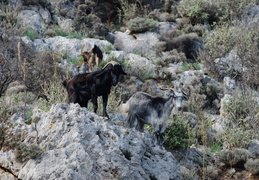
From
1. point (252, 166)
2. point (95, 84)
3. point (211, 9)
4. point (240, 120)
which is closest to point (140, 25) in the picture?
point (211, 9)

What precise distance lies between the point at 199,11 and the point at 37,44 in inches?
359

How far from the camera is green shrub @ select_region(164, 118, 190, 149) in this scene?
8.39 metres

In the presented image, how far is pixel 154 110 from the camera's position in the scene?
8.28 m

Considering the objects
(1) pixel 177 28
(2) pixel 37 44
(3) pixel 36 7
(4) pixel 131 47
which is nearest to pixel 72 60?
(2) pixel 37 44

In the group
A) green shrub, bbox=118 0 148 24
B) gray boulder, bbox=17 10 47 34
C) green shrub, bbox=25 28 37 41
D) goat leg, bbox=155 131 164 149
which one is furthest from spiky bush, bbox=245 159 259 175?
green shrub, bbox=118 0 148 24

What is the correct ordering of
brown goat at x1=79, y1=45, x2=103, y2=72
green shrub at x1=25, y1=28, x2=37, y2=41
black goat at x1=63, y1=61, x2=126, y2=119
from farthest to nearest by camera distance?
green shrub at x1=25, y1=28, x2=37, y2=41
brown goat at x1=79, y1=45, x2=103, y2=72
black goat at x1=63, y1=61, x2=126, y2=119

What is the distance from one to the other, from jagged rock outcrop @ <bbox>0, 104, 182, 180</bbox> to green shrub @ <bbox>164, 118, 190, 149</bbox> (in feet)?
6.29

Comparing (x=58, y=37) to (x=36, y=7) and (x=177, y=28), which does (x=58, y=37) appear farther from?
(x=177, y=28)

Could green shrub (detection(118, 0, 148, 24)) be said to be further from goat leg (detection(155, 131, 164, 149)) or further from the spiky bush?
the spiky bush

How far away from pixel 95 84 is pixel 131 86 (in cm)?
668

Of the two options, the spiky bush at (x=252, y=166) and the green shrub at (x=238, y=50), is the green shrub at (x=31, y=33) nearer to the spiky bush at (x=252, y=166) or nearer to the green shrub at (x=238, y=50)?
the green shrub at (x=238, y=50)

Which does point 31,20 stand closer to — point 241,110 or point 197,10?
point 197,10

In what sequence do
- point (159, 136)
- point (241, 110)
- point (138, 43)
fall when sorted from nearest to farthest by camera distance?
point (159, 136)
point (241, 110)
point (138, 43)

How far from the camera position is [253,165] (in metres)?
7.89
